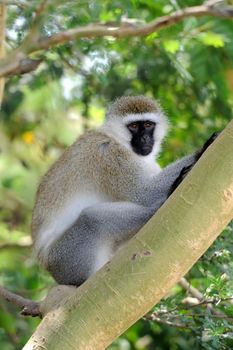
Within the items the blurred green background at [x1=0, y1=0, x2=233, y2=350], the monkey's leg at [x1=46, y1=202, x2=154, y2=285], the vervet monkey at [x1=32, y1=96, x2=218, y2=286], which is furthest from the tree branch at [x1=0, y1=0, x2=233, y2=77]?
the monkey's leg at [x1=46, y1=202, x2=154, y2=285]

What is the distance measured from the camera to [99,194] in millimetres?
5801

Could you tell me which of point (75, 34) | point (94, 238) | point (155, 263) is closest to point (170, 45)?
point (94, 238)

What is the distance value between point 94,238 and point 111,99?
2.94m

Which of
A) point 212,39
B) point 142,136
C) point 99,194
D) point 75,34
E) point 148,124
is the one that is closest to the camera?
point 75,34

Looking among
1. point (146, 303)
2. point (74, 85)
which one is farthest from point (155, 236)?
point (74, 85)

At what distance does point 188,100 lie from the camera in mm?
8750

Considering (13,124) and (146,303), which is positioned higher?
(146,303)

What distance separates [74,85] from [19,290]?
2.49 meters

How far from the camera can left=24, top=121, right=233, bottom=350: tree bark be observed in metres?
3.79

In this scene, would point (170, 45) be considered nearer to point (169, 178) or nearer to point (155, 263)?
point (169, 178)

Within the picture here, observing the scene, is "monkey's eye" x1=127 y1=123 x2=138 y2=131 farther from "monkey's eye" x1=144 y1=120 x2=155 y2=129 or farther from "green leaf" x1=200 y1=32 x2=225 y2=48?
"green leaf" x1=200 y1=32 x2=225 y2=48

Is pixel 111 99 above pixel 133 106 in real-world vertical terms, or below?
below

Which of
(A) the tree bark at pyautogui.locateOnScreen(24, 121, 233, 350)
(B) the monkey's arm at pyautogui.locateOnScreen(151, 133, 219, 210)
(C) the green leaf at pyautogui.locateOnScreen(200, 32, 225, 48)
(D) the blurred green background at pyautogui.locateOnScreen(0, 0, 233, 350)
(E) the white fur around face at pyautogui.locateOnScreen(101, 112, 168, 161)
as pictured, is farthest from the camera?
(E) the white fur around face at pyautogui.locateOnScreen(101, 112, 168, 161)

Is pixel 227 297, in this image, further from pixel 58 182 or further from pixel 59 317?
pixel 58 182
